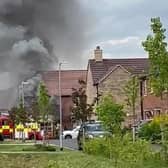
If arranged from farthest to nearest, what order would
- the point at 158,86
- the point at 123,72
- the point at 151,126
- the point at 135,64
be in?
1. the point at 135,64
2. the point at 123,72
3. the point at 151,126
4. the point at 158,86

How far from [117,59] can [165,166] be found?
78.9 metres

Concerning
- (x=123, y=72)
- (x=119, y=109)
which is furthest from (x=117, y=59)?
(x=119, y=109)

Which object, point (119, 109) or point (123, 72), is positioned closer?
point (119, 109)

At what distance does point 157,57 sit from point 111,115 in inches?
227

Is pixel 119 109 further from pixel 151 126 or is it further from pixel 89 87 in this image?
pixel 89 87

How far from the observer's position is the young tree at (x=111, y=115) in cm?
3056

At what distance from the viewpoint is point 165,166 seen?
23.3m

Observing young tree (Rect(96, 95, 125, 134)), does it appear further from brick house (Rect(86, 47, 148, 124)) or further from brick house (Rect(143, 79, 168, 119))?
brick house (Rect(86, 47, 148, 124))

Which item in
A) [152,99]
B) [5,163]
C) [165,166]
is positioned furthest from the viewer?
[152,99]

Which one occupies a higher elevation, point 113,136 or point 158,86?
point 158,86

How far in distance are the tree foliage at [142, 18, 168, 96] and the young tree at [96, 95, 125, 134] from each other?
510 centimetres

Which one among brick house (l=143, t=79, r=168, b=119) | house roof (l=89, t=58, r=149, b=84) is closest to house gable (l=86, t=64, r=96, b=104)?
house roof (l=89, t=58, r=149, b=84)

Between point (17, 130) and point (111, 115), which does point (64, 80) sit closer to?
point (17, 130)

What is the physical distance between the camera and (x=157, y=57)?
25922 millimetres
